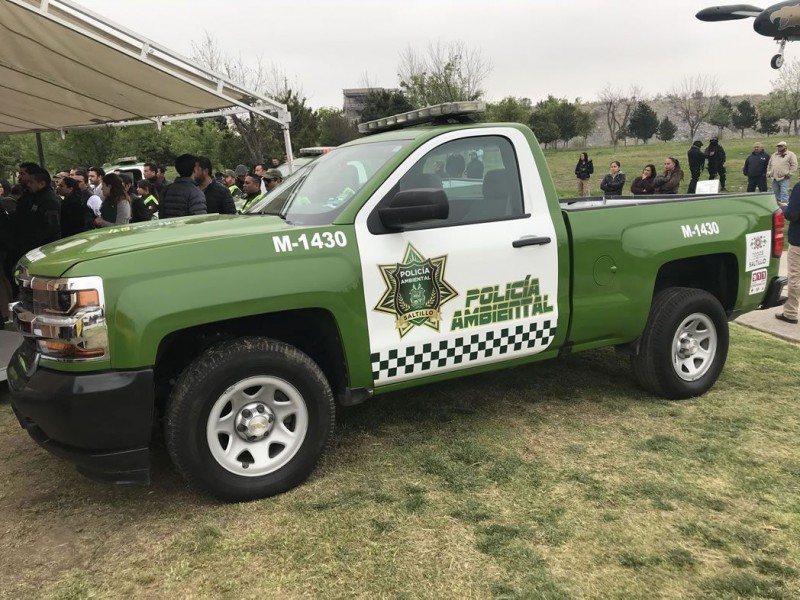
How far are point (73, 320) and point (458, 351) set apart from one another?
1.97m

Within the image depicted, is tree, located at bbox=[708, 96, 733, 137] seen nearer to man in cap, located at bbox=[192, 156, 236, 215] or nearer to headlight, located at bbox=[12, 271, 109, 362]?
man in cap, located at bbox=[192, 156, 236, 215]

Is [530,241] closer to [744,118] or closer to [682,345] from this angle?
[682,345]

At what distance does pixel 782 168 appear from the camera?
1425cm

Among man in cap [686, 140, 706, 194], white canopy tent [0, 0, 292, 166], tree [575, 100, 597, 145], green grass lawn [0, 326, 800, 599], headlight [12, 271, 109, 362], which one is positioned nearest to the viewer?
green grass lawn [0, 326, 800, 599]

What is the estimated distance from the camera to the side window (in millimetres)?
3590

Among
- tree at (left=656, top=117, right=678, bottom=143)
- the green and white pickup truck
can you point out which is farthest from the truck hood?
tree at (left=656, top=117, right=678, bottom=143)

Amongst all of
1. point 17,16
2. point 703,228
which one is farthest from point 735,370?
point 17,16

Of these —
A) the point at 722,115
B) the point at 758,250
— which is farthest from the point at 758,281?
the point at 722,115

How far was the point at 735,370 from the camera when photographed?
199 inches

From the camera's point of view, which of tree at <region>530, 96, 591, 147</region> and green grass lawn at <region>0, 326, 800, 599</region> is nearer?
green grass lawn at <region>0, 326, 800, 599</region>

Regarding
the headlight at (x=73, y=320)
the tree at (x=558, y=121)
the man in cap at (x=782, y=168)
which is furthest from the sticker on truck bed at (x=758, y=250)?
the tree at (x=558, y=121)

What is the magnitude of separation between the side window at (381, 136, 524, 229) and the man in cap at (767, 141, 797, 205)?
43.1 feet

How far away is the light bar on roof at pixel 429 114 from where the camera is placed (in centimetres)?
376

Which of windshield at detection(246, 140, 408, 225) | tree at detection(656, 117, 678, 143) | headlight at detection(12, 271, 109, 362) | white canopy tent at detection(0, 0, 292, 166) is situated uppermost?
tree at detection(656, 117, 678, 143)
